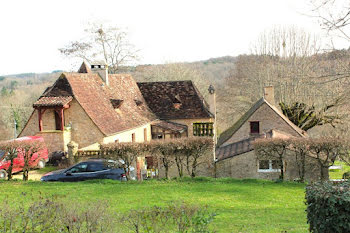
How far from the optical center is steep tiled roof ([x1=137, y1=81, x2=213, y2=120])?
3406 cm

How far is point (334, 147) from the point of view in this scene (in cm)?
1791

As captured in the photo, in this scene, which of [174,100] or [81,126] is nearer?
[81,126]

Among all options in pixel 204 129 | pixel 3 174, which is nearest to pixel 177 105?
pixel 204 129

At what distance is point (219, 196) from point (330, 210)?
286 inches

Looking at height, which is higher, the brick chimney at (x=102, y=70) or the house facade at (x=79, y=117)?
the brick chimney at (x=102, y=70)

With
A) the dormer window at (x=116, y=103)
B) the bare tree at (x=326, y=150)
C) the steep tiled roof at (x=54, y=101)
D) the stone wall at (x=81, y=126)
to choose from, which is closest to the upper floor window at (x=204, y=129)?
the bare tree at (x=326, y=150)

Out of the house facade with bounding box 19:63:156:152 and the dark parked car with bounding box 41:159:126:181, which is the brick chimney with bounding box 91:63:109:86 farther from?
the dark parked car with bounding box 41:159:126:181

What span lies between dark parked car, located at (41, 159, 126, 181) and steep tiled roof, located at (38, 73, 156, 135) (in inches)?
219

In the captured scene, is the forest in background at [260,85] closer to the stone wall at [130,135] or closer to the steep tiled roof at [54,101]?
the stone wall at [130,135]

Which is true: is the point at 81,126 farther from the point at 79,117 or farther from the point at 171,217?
the point at 171,217

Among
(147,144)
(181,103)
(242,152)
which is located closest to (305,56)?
(181,103)

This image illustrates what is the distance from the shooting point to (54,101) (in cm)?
2448

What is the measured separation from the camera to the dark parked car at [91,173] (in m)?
18.2

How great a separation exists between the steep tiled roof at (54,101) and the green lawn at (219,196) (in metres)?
7.63
